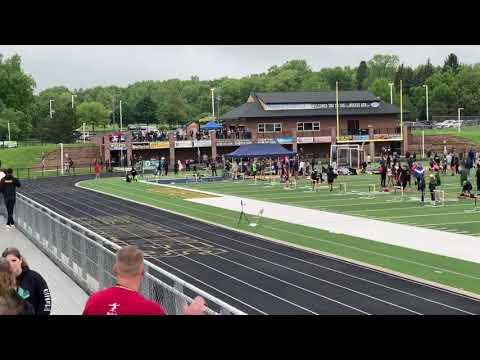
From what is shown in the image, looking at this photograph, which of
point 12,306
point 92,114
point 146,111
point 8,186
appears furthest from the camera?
point 92,114

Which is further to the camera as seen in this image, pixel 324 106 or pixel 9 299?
pixel 324 106

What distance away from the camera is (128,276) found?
438 cm

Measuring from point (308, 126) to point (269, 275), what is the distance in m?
60.9

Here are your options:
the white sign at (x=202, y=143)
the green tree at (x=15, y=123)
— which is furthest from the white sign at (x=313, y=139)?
the green tree at (x=15, y=123)

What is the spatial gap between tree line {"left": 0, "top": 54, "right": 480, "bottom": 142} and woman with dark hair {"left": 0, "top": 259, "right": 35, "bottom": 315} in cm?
7538

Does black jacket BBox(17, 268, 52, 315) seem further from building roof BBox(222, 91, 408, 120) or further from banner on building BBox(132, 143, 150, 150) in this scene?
building roof BBox(222, 91, 408, 120)

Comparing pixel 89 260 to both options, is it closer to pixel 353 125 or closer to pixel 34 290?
pixel 34 290

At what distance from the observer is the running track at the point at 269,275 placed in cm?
1285

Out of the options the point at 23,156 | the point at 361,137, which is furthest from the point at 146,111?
the point at 361,137

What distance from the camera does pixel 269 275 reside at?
1588 cm

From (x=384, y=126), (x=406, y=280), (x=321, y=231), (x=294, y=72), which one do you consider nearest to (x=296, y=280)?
(x=406, y=280)

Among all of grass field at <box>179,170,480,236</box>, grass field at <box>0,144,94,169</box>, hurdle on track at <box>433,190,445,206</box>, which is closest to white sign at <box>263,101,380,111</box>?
grass field at <box>0,144,94,169</box>

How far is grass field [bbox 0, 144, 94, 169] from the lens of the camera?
6638 cm

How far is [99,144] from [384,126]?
27.8 metres
